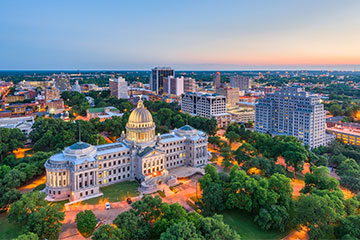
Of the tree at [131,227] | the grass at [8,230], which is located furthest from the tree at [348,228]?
the grass at [8,230]

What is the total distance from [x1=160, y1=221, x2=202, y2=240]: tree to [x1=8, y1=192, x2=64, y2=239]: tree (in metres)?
24.1

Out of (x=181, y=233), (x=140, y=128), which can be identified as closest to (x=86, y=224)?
(x=181, y=233)

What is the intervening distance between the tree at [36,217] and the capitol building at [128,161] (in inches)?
506

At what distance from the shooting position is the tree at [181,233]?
44250 mm

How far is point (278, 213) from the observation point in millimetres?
57062

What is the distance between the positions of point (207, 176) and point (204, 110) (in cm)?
10413

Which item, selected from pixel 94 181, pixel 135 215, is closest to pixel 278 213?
pixel 135 215

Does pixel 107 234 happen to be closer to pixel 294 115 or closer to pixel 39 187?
pixel 39 187

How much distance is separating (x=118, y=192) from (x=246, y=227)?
37996 mm

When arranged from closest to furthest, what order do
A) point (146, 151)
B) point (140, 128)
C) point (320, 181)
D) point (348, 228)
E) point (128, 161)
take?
point (348, 228), point (320, 181), point (146, 151), point (128, 161), point (140, 128)

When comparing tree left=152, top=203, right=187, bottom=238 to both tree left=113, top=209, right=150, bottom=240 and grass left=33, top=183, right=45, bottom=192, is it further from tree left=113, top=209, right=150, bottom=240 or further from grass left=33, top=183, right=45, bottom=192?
grass left=33, top=183, right=45, bottom=192

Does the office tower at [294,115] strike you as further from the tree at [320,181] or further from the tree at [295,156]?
the tree at [320,181]

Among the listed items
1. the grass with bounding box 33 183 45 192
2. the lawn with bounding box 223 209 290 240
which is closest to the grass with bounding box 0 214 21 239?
the grass with bounding box 33 183 45 192

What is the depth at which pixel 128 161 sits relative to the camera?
81.4 metres
